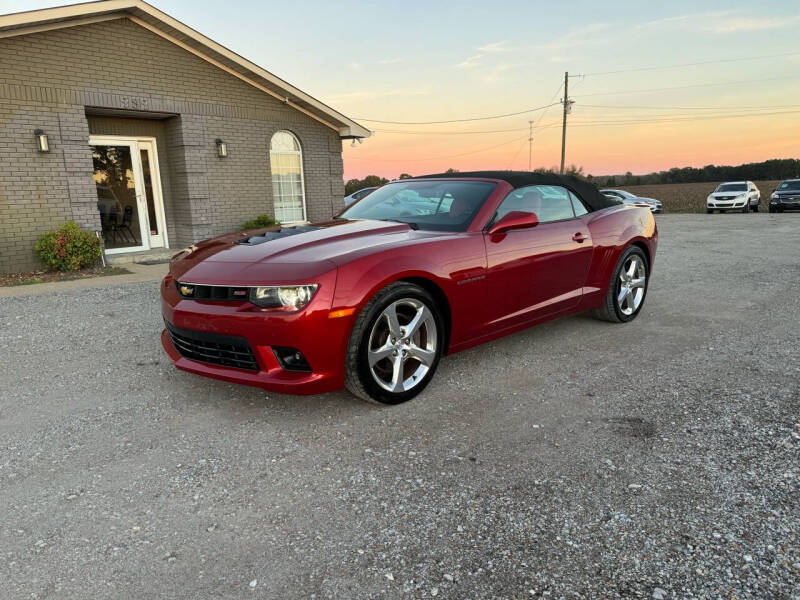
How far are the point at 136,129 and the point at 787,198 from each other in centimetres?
2618

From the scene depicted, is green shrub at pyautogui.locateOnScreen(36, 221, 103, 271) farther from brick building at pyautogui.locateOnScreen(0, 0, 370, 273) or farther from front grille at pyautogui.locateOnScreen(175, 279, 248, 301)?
front grille at pyautogui.locateOnScreen(175, 279, 248, 301)

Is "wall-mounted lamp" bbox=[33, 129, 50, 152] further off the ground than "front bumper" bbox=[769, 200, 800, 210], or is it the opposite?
"wall-mounted lamp" bbox=[33, 129, 50, 152]

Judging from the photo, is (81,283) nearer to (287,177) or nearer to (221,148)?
(221,148)

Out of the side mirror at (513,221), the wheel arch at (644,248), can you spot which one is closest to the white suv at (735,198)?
the wheel arch at (644,248)

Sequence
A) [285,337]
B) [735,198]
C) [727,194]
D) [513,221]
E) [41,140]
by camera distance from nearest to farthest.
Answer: [285,337] → [513,221] → [41,140] → [735,198] → [727,194]

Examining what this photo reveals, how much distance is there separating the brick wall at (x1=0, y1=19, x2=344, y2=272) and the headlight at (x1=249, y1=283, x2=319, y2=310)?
849 cm

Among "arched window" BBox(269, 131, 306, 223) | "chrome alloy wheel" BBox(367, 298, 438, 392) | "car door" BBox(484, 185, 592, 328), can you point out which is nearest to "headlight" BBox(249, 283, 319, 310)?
"chrome alloy wheel" BBox(367, 298, 438, 392)

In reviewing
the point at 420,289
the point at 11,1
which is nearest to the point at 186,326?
the point at 420,289

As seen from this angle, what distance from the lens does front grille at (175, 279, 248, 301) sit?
3.24m

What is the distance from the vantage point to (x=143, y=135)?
Answer: 37.1ft

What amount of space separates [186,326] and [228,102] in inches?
389

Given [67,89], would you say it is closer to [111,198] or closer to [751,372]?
[111,198]

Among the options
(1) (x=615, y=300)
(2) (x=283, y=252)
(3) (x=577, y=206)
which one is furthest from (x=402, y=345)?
(1) (x=615, y=300)

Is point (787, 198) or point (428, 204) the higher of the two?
point (428, 204)
